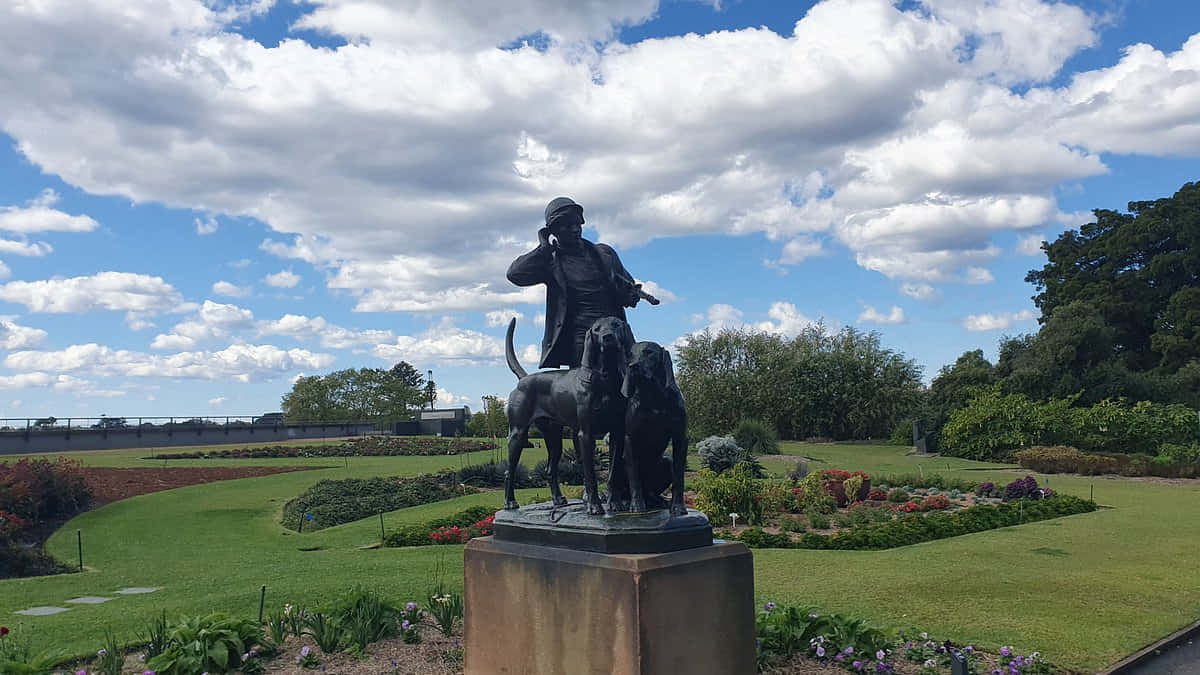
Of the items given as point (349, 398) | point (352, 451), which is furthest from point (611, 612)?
point (349, 398)

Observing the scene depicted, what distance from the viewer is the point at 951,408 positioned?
105 ft

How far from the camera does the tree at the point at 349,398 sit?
72.8 m

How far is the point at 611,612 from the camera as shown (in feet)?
14.0

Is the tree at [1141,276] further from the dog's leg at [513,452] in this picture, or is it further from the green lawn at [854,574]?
the dog's leg at [513,452]

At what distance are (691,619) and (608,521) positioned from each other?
0.67 metres

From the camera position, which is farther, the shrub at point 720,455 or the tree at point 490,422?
the tree at point 490,422

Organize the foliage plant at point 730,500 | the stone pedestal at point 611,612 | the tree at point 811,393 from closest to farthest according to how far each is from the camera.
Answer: the stone pedestal at point 611,612
the foliage plant at point 730,500
the tree at point 811,393

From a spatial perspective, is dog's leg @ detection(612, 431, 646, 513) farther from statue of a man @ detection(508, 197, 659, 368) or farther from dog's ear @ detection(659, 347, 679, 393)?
statue of a man @ detection(508, 197, 659, 368)

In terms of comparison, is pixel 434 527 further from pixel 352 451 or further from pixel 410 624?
pixel 352 451

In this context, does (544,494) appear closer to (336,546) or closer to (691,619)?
(336,546)

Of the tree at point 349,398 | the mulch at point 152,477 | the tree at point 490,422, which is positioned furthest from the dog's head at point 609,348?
the tree at point 349,398

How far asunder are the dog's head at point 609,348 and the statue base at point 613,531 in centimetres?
82

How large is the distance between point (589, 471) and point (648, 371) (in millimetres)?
740

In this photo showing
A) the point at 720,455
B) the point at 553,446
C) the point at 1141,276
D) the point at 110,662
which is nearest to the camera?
the point at 110,662
